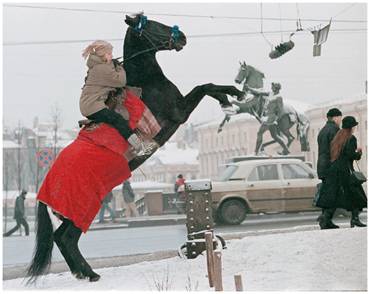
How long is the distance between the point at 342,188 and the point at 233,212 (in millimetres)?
3827

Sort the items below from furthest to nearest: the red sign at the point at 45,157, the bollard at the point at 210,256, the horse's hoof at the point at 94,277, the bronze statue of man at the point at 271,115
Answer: the bronze statue of man at the point at 271,115 → the red sign at the point at 45,157 → the horse's hoof at the point at 94,277 → the bollard at the point at 210,256

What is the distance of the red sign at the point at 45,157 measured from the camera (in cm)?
1259

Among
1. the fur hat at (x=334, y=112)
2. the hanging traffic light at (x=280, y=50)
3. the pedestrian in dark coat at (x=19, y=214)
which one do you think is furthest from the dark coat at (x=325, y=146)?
the pedestrian in dark coat at (x=19, y=214)

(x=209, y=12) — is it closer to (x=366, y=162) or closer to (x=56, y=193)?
(x=366, y=162)

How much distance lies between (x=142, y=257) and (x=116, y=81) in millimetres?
2849

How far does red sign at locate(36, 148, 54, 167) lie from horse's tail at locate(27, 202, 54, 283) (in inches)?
132

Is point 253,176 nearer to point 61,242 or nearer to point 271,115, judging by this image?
point 271,115

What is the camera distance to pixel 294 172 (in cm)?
1412

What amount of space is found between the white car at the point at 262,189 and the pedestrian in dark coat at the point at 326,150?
6.89ft

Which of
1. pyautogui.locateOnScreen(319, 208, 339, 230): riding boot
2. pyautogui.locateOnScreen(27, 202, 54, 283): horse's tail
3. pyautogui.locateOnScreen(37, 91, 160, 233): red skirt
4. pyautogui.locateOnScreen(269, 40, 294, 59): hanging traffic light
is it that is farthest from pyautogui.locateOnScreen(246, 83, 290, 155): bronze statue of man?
pyautogui.locateOnScreen(27, 202, 54, 283): horse's tail

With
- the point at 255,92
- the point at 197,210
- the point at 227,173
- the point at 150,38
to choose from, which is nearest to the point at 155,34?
→ the point at 150,38

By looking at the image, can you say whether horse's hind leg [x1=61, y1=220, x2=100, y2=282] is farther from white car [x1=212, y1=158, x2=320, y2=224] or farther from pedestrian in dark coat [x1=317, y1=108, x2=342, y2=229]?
white car [x1=212, y1=158, x2=320, y2=224]

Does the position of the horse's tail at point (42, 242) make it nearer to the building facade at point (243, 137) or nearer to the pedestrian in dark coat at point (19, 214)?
the building facade at point (243, 137)

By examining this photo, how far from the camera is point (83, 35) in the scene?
1082 centimetres
